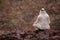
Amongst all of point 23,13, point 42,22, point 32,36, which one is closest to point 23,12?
point 23,13

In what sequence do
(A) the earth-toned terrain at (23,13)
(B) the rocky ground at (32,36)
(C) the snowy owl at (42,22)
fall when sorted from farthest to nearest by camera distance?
1. (A) the earth-toned terrain at (23,13)
2. (C) the snowy owl at (42,22)
3. (B) the rocky ground at (32,36)

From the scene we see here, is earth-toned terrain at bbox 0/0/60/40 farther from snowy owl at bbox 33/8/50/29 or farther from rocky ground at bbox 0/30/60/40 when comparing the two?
rocky ground at bbox 0/30/60/40

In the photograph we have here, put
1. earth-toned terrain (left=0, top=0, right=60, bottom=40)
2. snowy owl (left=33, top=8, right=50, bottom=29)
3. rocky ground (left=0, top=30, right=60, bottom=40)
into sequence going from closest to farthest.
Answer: rocky ground (left=0, top=30, right=60, bottom=40), snowy owl (left=33, top=8, right=50, bottom=29), earth-toned terrain (left=0, top=0, right=60, bottom=40)

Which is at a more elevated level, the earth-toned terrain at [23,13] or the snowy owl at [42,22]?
the earth-toned terrain at [23,13]

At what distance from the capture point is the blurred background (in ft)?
42.9

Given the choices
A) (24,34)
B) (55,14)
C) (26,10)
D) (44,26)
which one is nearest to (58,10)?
(55,14)

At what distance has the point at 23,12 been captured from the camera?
14.4 m

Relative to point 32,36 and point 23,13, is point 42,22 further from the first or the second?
point 23,13

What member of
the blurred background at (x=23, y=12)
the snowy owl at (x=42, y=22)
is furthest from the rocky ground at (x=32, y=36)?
the blurred background at (x=23, y=12)

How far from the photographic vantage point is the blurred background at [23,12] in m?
13.1

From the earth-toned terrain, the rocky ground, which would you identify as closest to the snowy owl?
the rocky ground

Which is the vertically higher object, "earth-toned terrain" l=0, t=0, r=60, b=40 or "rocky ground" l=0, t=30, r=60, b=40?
"earth-toned terrain" l=0, t=0, r=60, b=40

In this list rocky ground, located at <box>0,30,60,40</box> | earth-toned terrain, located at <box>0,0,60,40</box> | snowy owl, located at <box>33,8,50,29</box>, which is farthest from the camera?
earth-toned terrain, located at <box>0,0,60,40</box>

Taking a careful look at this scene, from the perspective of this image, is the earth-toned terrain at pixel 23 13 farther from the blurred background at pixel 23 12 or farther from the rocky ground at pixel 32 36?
the rocky ground at pixel 32 36
